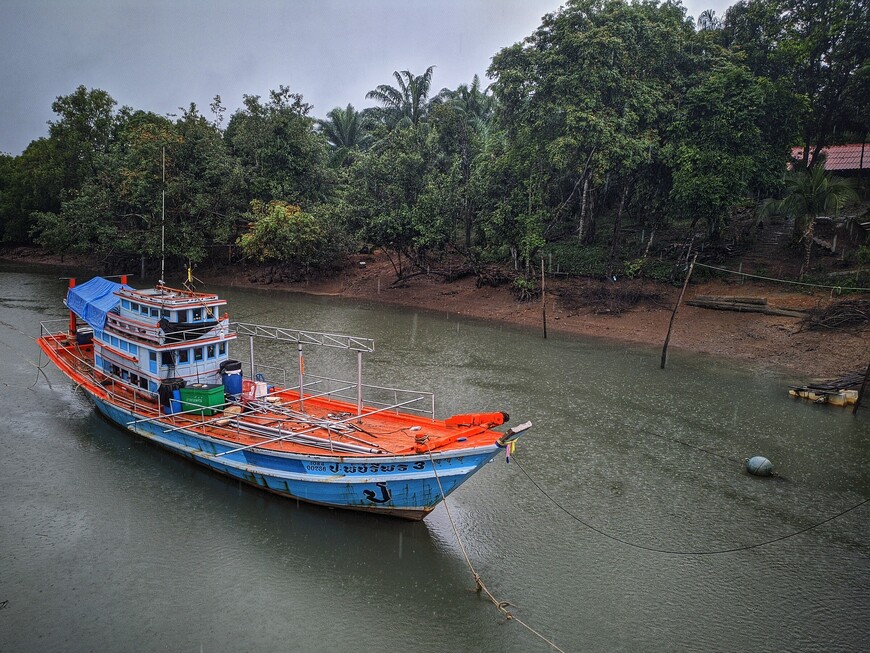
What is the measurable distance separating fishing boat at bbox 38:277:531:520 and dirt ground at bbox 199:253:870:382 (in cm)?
1550

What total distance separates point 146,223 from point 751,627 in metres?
48.2

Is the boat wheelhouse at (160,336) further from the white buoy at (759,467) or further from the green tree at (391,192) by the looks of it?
the green tree at (391,192)

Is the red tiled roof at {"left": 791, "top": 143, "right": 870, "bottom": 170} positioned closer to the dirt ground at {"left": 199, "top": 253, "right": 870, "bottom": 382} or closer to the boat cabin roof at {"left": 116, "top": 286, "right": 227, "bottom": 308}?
the dirt ground at {"left": 199, "top": 253, "right": 870, "bottom": 382}

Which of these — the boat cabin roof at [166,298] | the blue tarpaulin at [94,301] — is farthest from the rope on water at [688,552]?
the blue tarpaulin at [94,301]

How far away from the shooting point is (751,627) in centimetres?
1055

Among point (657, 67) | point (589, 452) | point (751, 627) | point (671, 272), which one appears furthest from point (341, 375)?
point (657, 67)

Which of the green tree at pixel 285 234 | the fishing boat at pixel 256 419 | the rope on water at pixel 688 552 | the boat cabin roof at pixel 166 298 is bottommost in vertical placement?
the rope on water at pixel 688 552

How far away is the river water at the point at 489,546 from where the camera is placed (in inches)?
408

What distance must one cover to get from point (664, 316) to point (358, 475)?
24.2 m

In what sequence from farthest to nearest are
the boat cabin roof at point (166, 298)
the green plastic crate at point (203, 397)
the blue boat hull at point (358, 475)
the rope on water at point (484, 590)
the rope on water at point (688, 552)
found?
the boat cabin roof at point (166, 298) → the green plastic crate at point (203, 397) → the rope on water at point (688, 552) → the blue boat hull at point (358, 475) → the rope on water at point (484, 590)

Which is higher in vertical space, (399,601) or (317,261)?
(317,261)

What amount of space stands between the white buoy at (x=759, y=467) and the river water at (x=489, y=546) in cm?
29

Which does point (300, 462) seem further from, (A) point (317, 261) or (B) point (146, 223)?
(B) point (146, 223)

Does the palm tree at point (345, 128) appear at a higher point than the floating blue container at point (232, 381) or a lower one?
higher
